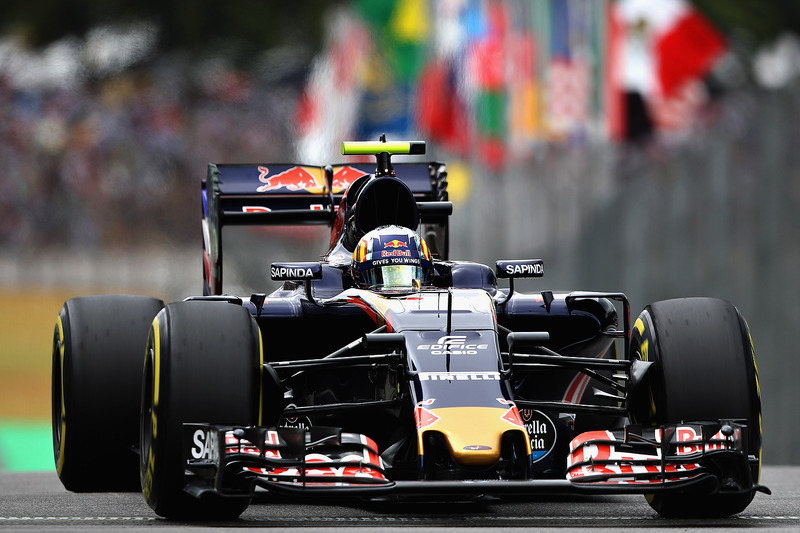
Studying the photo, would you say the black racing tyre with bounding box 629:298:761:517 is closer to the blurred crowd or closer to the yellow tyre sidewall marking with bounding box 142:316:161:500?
the yellow tyre sidewall marking with bounding box 142:316:161:500

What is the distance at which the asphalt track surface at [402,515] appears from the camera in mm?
7738

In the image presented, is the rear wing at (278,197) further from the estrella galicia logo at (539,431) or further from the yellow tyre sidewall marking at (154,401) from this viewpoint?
the yellow tyre sidewall marking at (154,401)

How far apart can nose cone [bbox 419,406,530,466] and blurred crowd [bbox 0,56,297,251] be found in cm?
2333

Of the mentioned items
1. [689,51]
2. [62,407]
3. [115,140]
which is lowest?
[62,407]

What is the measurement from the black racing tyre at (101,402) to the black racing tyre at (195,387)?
54.7 inches

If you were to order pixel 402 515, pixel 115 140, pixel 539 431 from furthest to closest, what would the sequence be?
pixel 115 140
pixel 539 431
pixel 402 515

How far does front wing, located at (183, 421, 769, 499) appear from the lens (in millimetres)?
7316

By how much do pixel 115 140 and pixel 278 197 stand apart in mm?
22110

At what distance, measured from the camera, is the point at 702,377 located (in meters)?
8.22

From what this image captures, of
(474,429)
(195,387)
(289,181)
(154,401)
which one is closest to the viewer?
(474,429)

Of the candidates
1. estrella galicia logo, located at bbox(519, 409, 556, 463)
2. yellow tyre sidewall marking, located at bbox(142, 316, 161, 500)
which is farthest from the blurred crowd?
yellow tyre sidewall marking, located at bbox(142, 316, 161, 500)

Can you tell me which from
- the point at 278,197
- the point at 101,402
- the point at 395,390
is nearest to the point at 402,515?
the point at 395,390

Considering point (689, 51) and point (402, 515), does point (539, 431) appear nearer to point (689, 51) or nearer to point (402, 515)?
point (402, 515)

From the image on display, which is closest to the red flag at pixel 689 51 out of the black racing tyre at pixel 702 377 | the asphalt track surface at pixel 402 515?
the asphalt track surface at pixel 402 515
